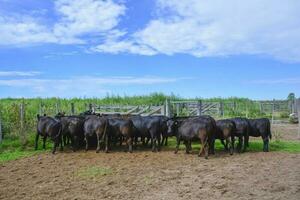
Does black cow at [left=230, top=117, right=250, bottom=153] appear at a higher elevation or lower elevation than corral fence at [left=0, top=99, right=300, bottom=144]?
lower

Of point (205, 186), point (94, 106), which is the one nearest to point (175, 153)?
point (205, 186)

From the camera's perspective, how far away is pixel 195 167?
487 inches

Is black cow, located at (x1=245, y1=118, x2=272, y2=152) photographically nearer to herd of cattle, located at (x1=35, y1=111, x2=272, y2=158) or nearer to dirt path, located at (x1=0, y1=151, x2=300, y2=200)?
herd of cattle, located at (x1=35, y1=111, x2=272, y2=158)

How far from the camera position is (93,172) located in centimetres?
1176

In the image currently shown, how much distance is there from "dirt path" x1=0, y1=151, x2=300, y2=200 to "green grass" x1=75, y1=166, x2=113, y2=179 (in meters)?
0.03

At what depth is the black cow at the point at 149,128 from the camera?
16084 millimetres

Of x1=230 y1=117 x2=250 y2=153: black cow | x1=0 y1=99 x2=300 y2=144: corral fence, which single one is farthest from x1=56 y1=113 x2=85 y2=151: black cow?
x1=230 y1=117 x2=250 y2=153: black cow

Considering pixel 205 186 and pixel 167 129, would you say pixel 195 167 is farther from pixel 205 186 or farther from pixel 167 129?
pixel 167 129

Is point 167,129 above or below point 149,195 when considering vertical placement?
above

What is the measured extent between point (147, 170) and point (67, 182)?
8.03 feet

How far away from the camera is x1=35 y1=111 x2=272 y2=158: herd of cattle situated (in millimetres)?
15141

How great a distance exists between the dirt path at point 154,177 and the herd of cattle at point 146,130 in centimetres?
87

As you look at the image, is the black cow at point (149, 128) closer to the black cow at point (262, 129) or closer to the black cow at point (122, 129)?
the black cow at point (122, 129)

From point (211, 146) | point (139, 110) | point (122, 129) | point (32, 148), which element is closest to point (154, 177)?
point (211, 146)
